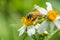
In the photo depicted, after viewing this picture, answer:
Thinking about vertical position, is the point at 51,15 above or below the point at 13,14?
below

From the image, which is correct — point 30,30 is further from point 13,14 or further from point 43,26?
point 13,14

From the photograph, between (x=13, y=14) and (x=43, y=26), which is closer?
(x=43, y=26)

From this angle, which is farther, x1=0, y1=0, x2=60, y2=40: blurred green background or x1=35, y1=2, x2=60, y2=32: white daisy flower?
x1=0, y1=0, x2=60, y2=40: blurred green background

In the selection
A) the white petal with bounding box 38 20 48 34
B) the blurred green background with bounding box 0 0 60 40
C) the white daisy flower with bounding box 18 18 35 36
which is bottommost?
the white petal with bounding box 38 20 48 34

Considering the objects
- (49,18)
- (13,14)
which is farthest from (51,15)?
(13,14)

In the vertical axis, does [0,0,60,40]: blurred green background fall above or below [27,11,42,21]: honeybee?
above

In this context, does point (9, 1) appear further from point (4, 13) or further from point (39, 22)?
point (39, 22)

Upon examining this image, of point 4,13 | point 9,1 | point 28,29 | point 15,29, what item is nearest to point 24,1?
point 9,1

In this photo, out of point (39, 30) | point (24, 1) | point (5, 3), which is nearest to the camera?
point (39, 30)
